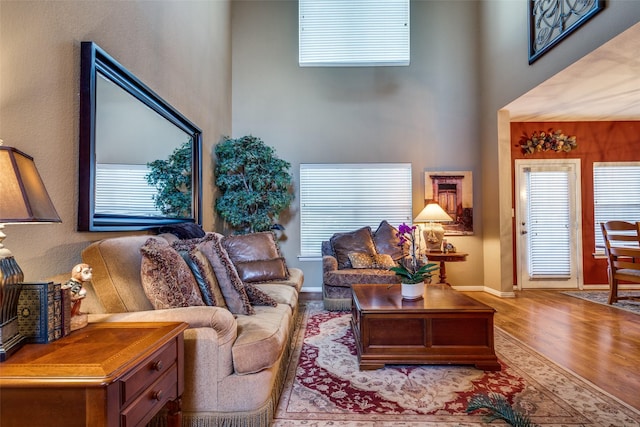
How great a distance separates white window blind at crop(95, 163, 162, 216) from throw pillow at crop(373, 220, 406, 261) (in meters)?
3.00

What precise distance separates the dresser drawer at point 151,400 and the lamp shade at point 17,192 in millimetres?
673

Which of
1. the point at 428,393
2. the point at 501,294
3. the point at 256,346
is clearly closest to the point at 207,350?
the point at 256,346

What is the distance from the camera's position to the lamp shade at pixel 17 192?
0.98m

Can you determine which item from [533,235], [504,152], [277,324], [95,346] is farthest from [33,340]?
[533,235]

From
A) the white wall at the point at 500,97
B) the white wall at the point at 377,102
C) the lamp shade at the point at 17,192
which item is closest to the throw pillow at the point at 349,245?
the white wall at the point at 377,102

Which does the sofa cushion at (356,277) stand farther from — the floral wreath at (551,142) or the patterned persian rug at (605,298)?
the floral wreath at (551,142)

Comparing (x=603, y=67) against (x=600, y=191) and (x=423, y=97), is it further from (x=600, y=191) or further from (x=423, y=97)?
(x=600, y=191)

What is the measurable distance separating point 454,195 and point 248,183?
324cm

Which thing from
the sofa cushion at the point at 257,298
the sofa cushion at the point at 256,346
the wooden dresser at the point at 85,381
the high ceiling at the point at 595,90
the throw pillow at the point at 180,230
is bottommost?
the sofa cushion at the point at 256,346

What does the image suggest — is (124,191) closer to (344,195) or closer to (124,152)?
(124,152)

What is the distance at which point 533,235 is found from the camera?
5.21 meters

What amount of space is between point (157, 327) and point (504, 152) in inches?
195

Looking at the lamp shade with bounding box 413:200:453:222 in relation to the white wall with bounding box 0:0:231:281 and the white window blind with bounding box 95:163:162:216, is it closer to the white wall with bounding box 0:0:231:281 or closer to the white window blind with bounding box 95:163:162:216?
the white window blind with bounding box 95:163:162:216

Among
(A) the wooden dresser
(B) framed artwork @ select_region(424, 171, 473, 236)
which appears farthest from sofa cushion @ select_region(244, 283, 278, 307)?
(B) framed artwork @ select_region(424, 171, 473, 236)
